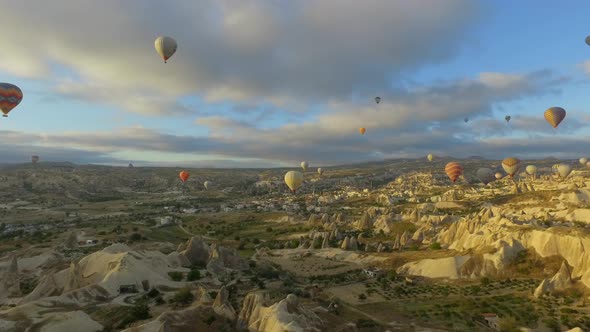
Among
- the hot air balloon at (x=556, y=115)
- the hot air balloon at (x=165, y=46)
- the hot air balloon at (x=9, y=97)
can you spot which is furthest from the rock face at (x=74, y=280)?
the hot air balloon at (x=556, y=115)

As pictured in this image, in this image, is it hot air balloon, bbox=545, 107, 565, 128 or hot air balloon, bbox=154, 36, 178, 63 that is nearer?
hot air balloon, bbox=154, 36, 178, 63

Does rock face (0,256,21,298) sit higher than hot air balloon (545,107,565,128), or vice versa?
hot air balloon (545,107,565,128)

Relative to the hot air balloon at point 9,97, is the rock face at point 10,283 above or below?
below

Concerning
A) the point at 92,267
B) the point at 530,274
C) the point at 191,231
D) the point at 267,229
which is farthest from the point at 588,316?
the point at 191,231

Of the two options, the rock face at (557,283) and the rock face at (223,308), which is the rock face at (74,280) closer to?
the rock face at (223,308)

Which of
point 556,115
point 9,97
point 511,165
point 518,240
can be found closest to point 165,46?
point 9,97

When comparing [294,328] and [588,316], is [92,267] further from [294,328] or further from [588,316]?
[588,316]

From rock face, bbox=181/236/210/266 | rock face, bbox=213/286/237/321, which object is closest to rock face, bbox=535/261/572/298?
rock face, bbox=213/286/237/321

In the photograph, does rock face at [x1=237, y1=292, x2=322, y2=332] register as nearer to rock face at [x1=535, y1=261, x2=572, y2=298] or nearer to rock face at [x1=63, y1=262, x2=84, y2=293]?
rock face at [x1=63, y1=262, x2=84, y2=293]
